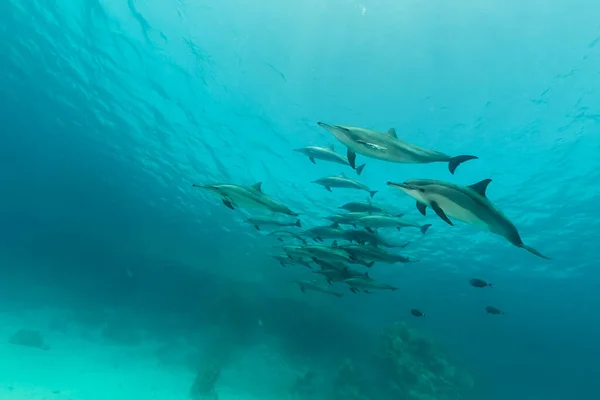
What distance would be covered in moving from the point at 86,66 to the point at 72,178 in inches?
305

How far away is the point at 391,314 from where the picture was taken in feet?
95.2

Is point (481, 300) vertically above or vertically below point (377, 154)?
above

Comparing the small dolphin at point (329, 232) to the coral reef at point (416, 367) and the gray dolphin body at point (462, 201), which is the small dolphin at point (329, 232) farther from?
the coral reef at point (416, 367)

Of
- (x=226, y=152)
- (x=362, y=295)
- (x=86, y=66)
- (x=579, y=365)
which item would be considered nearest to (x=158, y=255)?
(x=226, y=152)

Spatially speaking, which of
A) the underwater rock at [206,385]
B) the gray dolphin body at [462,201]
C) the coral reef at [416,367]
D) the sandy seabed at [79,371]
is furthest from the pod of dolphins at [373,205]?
the sandy seabed at [79,371]

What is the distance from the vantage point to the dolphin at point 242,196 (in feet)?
14.4

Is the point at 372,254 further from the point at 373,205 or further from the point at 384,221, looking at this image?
the point at 373,205

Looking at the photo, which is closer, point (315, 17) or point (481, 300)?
point (315, 17)

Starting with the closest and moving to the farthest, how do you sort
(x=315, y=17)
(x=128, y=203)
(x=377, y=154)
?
(x=377, y=154)
(x=315, y=17)
(x=128, y=203)

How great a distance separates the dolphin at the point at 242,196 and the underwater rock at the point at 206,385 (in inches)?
985

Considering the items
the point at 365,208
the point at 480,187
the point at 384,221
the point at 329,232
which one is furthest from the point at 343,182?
Result: the point at 480,187

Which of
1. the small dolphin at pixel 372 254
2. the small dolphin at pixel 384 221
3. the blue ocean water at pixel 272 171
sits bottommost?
the small dolphin at pixel 372 254

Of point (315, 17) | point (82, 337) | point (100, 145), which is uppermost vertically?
point (315, 17)

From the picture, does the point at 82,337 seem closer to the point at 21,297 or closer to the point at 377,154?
the point at 21,297
